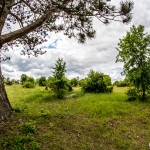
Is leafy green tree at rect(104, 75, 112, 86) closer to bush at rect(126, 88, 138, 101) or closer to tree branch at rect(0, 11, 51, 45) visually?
bush at rect(126, 88, 138, 101)

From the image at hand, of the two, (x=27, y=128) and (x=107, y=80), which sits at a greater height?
(x=107, y=80)

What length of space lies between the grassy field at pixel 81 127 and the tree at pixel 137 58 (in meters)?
1.70

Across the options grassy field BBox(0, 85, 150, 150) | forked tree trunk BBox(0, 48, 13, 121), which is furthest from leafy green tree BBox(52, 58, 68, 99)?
forked tree trunk BBox(0, 48, 13, 121)

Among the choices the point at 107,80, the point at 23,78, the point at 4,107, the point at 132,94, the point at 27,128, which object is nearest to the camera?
the point at 27,128

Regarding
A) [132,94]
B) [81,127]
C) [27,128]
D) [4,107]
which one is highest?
[132,94]

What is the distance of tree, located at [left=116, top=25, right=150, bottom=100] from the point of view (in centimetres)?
1742

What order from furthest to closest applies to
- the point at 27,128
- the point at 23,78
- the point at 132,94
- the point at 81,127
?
the point at 23,78 < the point at 132,94 < the point at 81,127 < the point at 27,128

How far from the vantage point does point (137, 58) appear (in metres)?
17.7

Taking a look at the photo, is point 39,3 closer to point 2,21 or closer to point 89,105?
point 2,21

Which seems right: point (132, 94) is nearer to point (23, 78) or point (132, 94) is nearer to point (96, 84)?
point (96, 84)

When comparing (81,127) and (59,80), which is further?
(59,80)

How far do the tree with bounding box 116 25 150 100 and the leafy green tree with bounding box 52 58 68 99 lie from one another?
3.68m

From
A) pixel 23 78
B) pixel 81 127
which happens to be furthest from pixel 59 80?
pixel 23 78

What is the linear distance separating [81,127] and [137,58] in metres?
7.34
